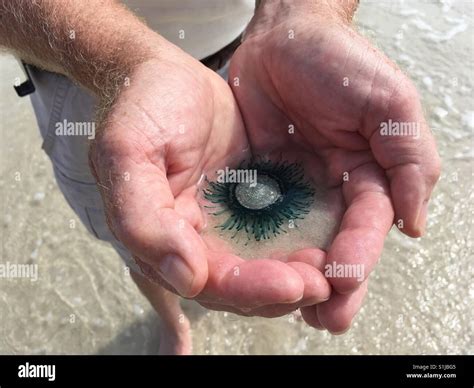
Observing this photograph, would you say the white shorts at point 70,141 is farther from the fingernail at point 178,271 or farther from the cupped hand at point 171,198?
the fingernail at point 178,271

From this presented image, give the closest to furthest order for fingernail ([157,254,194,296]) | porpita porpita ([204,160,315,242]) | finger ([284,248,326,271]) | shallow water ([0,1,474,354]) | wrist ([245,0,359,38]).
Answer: fingernail ([157,254,194,296]) → finger ([284,248,326,271]) → porpita porpita ([204,160,315,242]) → wrist ([245,0,359,38]) → shallow water ([0,1,474,354])

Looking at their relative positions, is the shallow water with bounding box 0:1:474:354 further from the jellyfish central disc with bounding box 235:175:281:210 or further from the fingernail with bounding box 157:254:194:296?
the fingernail with bounding box 157:254:194:296

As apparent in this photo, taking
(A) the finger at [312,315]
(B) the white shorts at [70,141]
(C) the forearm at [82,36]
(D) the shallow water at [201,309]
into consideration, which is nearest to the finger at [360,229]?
(A) the finger at [312,315]

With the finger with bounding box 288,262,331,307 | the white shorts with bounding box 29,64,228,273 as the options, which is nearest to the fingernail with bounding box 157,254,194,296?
the finger with bounding box 288,262,331,307

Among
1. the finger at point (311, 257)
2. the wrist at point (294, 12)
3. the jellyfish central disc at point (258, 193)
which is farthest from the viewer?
the wrist at point (294, 12)

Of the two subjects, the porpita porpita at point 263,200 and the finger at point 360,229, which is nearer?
the finger at point 360,229

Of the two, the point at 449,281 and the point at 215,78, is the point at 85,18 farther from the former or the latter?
the point at 449,281

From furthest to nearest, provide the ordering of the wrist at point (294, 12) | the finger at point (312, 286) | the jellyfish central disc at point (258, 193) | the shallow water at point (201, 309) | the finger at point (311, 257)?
the shallow water at point (201, 309)
the wrist at point (294, 12)
the jellyfish central disc at point (258, 193)
the finger at point (311, 257)
the finger at point (312, 286)
